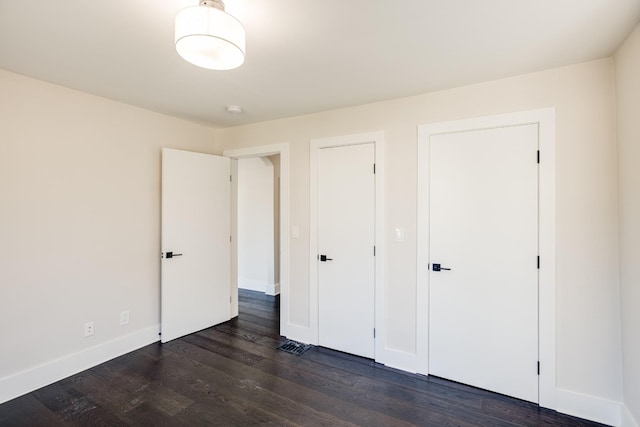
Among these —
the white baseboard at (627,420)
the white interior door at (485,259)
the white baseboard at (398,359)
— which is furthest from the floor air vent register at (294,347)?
the white baseboard at (627,420)

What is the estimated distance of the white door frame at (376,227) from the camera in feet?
9.21

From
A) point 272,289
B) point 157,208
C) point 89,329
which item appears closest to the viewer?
point 89,329

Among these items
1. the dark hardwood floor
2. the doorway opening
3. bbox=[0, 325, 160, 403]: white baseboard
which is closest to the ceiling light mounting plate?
the dark hardwood floor

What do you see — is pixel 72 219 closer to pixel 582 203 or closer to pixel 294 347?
pixel 294 347

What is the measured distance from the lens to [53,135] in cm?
248

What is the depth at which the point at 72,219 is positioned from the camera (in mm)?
2596

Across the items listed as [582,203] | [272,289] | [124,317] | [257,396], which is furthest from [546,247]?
[272,289]

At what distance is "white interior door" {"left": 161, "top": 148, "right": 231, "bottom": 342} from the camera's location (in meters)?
3.23

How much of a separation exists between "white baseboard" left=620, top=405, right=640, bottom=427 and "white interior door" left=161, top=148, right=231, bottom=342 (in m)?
3.64

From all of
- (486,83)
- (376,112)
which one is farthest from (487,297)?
(376,112)

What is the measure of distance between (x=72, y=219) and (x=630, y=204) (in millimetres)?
4053

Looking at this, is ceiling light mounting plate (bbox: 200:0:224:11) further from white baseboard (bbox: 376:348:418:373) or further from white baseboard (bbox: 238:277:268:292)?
white baseboard (bbox: 238:277:268:292)

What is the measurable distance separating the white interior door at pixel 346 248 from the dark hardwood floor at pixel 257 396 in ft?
0.83

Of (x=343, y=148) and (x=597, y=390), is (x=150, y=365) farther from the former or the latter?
(x=597, y=390)
